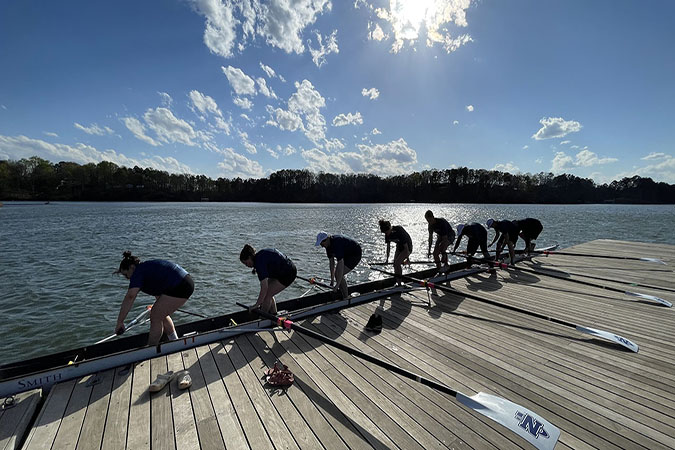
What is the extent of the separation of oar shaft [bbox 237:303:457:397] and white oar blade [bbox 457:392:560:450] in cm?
30

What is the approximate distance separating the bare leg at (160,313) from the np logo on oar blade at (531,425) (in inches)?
212

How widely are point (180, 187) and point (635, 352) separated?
16162 cm

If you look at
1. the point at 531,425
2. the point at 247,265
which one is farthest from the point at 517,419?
the point at 247,265

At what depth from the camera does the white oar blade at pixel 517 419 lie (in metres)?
3.15

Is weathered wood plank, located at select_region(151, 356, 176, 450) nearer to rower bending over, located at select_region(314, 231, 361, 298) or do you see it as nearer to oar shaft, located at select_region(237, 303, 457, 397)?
oar shaft, located at select_region(237, 303, 457, 397)

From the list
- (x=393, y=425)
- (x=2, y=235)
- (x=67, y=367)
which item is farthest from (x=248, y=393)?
(x=2, y=235)

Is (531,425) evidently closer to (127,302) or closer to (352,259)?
(352,259)

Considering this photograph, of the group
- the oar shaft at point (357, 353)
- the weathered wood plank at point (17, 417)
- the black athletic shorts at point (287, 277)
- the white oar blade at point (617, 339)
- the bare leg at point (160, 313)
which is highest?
the black athletic shorts at point (287, 277)

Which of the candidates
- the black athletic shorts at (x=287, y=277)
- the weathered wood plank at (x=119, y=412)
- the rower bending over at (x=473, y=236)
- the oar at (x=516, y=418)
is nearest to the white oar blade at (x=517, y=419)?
the oar at (x=516, y=418)

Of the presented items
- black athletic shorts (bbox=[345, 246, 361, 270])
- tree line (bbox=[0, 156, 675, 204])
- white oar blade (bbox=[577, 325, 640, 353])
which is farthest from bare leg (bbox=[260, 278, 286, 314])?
tree line (bbox=[0, 156, 675, 204])

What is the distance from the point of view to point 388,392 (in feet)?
13.4

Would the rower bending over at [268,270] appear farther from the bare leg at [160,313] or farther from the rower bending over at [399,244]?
the rower bending over at [399,244]

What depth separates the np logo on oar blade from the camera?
10.6ft

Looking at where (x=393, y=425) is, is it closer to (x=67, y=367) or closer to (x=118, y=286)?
(x=67, y=367)
